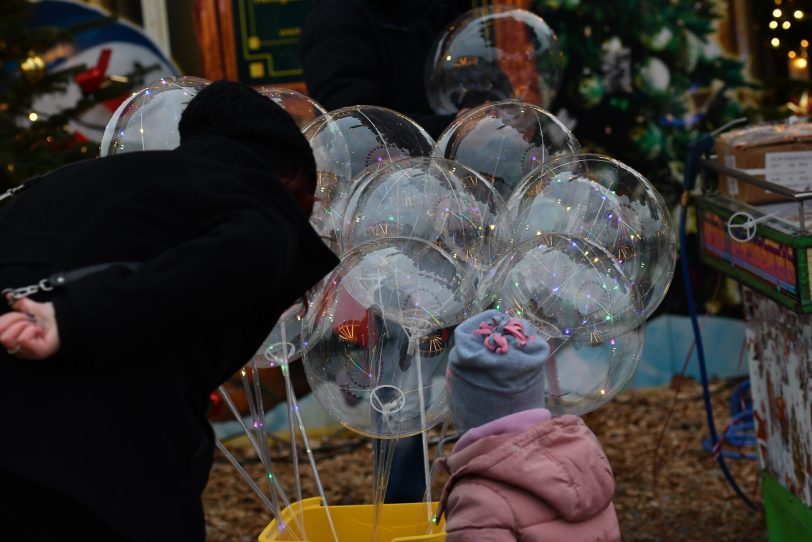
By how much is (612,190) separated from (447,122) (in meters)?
0.80

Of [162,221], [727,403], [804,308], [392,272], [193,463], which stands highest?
[162,221]

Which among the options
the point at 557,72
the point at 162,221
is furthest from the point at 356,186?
the point at 557,72

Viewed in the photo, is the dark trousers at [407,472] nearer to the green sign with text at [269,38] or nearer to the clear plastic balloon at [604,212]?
the clear plastic balloon at [604,212]

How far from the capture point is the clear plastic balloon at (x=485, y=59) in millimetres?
3744

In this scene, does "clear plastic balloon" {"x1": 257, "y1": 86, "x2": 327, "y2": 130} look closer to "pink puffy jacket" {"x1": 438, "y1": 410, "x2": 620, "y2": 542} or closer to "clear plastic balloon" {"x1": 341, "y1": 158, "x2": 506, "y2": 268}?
"clear plastic balloon" {"x1": 341, "y1": 158, "x2": 506, "y2": 268}

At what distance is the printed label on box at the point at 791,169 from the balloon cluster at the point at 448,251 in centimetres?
93

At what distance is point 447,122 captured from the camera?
362 centimetres

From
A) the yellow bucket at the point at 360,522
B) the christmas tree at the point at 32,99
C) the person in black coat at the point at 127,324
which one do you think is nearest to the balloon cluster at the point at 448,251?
the yellow bucket at the point at 360,522

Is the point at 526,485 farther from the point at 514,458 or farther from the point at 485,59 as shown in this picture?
the point at 485,59

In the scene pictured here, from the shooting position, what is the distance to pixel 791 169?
388 cm

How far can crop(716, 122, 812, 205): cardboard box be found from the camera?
388 cm

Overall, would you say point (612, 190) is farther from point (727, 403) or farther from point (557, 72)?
point (727, 403)

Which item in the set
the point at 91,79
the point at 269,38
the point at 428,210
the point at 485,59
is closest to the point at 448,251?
the point at 428,210

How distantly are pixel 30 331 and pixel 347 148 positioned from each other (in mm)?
1265
